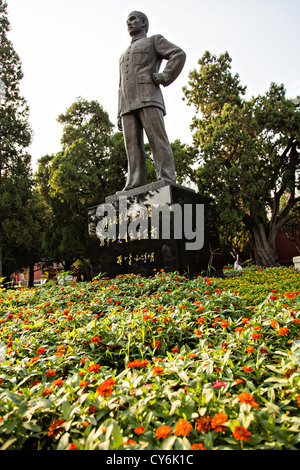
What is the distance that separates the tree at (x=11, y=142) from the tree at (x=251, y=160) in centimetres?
873

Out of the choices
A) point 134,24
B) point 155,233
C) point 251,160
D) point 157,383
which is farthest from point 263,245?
point 157,383

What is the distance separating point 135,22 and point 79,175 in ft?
33.4

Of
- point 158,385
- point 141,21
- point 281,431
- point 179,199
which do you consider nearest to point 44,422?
point 158,385

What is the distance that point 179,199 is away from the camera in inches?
175

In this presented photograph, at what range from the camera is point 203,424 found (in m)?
1.05

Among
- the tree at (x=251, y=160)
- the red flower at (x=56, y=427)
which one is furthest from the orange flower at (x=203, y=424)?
the tree at (x=251, y=160)

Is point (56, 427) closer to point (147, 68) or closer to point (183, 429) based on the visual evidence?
point (183, 429)

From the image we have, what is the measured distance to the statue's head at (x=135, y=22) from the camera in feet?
16.7

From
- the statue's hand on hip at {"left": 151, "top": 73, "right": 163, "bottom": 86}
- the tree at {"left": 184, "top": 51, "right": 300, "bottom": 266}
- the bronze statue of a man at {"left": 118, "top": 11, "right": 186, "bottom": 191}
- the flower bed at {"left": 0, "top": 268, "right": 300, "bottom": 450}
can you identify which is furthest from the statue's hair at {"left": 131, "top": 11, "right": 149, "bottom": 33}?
the tree at {"left": 184, "top": 51, "right": 300, "bottom": 266}

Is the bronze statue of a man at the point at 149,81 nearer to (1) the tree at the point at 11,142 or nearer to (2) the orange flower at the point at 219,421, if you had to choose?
(2) the orange flower at the point at 219,421

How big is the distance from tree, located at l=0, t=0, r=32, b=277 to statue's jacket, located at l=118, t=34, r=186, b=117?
1073 centimetres

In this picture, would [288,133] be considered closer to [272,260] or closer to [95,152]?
[272,260]

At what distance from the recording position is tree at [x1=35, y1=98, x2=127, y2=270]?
49.0ft
